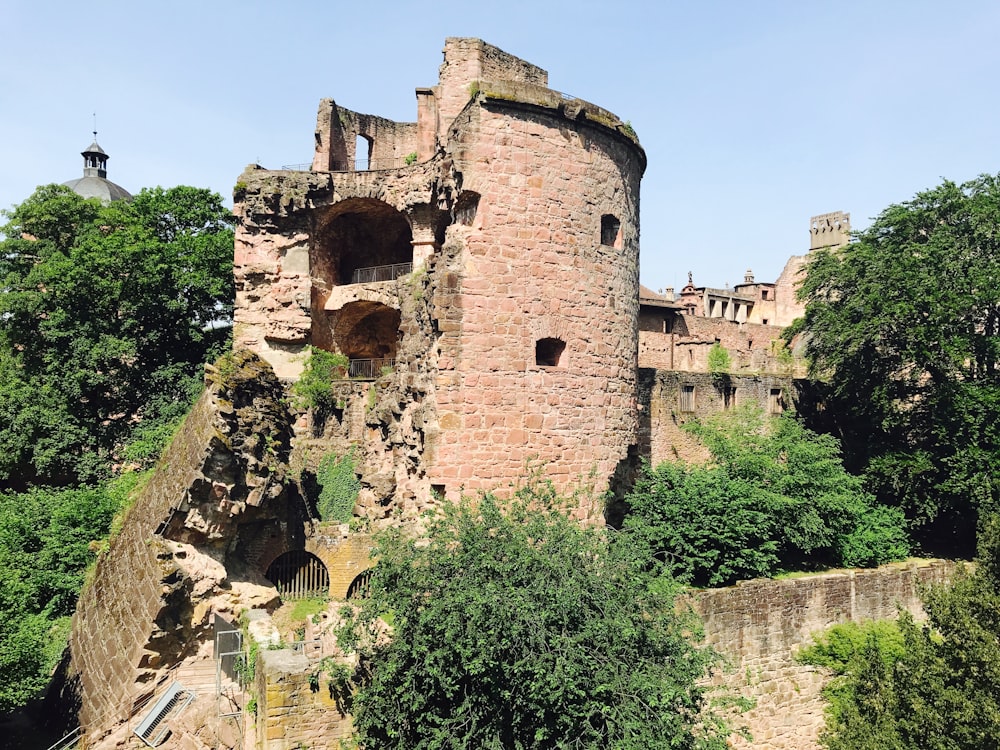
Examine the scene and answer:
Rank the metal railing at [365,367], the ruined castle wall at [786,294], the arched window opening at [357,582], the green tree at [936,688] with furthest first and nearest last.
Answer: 1. the ruined castle wall at [786,294]
2. the metal railing at [365,367]
3. the arched window opening at [357,582]
4. the green tree at [936,688]

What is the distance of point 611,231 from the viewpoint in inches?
576

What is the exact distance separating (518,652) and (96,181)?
47.3m

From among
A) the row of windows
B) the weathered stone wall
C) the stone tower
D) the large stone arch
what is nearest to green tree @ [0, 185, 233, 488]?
the large stone arch

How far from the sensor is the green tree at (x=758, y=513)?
47.3 ft

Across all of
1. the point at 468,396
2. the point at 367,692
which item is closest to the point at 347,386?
the point at 468,396

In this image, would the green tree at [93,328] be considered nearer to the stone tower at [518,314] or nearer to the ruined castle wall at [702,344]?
the stone tower at [518,314]

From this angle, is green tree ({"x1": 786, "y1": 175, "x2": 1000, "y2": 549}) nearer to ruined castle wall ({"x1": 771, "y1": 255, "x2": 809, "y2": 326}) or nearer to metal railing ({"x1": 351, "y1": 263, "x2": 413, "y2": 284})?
metal railing ({"x1": 351, "y1": 263, "x2": 413, "y2": 284})

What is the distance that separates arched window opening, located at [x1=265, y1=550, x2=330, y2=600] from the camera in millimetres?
16500

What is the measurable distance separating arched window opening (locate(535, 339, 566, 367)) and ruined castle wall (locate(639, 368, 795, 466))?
600 cm

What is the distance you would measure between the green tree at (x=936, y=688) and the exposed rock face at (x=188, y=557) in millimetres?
10453

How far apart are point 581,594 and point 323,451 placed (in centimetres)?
984

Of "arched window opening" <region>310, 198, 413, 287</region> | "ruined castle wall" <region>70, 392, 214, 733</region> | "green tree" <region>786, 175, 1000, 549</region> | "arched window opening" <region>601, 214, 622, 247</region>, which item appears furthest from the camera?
"arched window opening" <region>310, 198, 413, 287</region>

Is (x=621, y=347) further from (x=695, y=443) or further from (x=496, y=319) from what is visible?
(x=695, y=443)

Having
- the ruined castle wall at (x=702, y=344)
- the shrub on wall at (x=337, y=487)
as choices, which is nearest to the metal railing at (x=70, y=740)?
the shrub on wall at (x=337, y=487)
